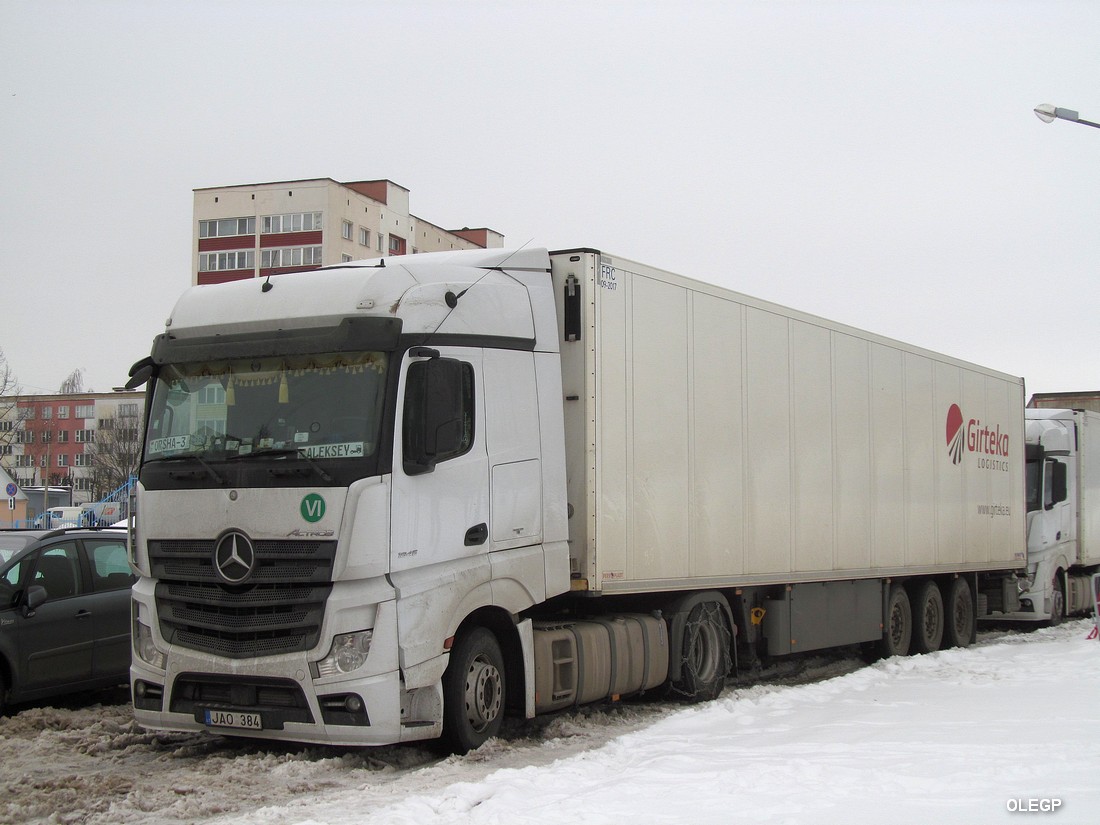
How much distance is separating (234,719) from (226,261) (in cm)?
7095

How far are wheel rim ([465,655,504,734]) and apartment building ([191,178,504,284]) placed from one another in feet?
208

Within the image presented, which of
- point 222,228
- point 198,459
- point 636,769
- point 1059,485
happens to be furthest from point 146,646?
point 222,228

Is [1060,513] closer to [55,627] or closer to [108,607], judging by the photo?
[108,607]

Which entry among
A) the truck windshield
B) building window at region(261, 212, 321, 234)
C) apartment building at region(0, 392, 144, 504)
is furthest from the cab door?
apartment building at region(0, 392, 144, 504)

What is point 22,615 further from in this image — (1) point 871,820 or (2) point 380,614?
(1) point 871,820

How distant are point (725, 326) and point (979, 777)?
5.66 metres

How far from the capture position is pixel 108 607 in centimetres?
1071

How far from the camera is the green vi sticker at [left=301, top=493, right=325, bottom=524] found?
7.57 meters

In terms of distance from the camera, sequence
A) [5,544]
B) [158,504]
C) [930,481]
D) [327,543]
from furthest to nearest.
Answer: [930,481]
[5,544]
[158,504]
[327,543]

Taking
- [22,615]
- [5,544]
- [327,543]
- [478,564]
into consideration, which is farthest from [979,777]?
[5,544]

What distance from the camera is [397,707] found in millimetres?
7645

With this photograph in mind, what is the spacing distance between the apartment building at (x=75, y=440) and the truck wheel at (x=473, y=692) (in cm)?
6941

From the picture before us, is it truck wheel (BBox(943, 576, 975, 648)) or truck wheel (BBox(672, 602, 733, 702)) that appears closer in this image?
truck wheel (BBox(672, 602, 733, 702))

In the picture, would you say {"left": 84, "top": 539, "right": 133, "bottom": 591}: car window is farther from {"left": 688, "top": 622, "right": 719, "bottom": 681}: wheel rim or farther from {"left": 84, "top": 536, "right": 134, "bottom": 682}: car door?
{"left": 688, "top": 622, "right": 719, "bottom": 681}: wheel rim
